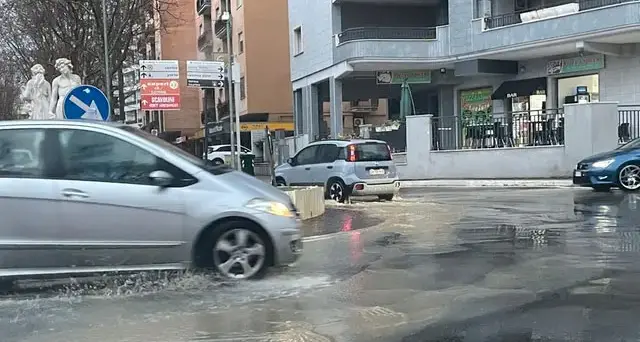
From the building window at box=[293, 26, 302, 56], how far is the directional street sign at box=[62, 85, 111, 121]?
80.5 feet

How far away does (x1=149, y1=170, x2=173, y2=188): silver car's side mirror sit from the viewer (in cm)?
735

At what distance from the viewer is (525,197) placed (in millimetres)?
17625

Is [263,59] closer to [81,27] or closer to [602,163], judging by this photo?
[81,27]

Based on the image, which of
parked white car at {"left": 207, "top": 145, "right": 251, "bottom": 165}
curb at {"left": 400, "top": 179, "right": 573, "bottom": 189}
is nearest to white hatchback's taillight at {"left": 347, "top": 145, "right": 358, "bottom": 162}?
curb at {"left": 400, "top": 179, "right": 573, "bottom": 189}

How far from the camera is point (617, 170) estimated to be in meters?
17.3

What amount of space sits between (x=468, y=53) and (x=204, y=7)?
30659mm

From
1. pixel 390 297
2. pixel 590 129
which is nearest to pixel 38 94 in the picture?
pixel 390 297

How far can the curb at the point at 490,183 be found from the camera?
21.8 m

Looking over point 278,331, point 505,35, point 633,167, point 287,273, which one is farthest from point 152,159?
point 505,35

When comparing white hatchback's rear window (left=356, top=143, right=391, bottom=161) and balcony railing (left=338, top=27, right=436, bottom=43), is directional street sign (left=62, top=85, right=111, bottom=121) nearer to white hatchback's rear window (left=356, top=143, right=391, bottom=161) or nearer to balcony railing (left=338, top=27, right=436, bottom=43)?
white hatchback's rear window (left=356, top=143, right=391, bottom=161)

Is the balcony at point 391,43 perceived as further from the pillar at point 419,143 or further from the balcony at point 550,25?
the pillar at point 419,143

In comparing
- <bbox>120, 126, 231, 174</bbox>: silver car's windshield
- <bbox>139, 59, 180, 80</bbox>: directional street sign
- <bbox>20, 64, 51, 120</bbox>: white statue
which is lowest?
<bbox>120, 126, 231, 174</bbox>: silver car's windshield

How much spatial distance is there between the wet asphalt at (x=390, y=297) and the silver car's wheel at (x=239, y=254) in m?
0.15

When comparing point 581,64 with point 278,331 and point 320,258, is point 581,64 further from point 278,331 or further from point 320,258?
point 278,331
